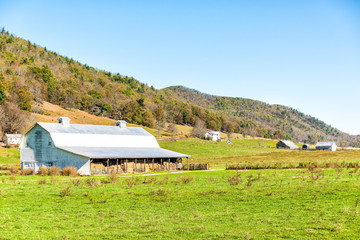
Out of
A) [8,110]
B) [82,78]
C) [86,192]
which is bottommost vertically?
[86,192]

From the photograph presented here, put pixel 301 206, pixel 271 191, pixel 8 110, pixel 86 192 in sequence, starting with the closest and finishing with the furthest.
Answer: pixel 301 206 < pixel 271 191 < pixel 86 192 < pixel 8 110

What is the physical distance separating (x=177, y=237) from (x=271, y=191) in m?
10.9

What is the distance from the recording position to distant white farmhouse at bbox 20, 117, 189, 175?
4541cm

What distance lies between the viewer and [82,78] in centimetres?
18938

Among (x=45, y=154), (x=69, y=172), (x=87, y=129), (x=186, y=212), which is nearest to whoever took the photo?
(x=186, y=212)

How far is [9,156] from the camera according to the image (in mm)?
62531

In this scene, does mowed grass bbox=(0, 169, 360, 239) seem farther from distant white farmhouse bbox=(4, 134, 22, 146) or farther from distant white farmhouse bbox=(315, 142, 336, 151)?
distant white farmhouse bbox=(315, 142, 336, 151)

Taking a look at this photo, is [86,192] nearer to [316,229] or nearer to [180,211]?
[180,211]

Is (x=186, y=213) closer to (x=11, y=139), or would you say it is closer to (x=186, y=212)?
(x=186, y=212)

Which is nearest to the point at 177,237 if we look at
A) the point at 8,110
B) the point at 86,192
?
the point at 86,192

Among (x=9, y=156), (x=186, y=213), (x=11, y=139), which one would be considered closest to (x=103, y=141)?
(x=9, y=156)

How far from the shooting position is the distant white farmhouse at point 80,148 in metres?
45.4

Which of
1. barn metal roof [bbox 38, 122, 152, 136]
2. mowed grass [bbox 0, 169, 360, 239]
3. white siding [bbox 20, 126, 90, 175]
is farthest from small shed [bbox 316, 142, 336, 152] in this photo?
mowed grass [bbox 0, 169, 360, 239]

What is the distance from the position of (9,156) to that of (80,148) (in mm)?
21951
